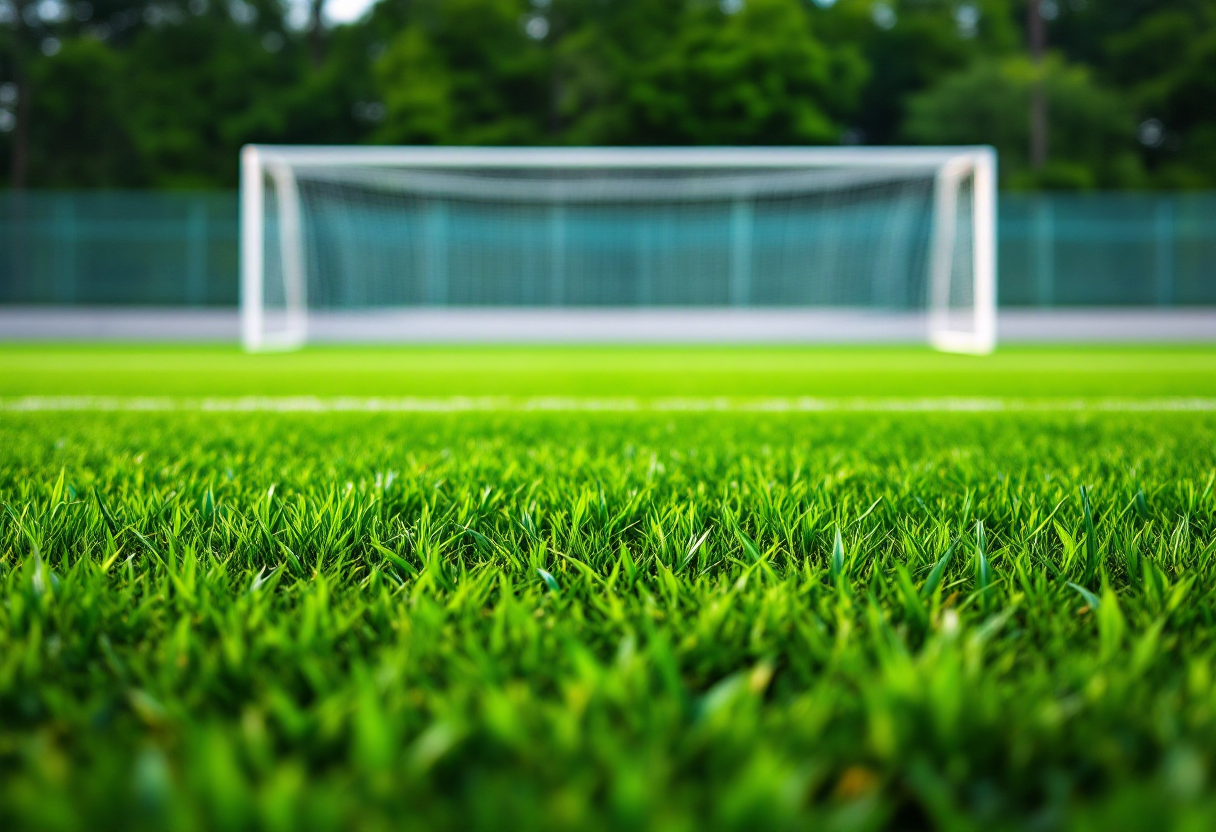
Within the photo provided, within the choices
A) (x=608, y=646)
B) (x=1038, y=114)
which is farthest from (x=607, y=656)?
(x=1038, y=114)

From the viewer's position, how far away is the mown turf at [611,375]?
6.37m

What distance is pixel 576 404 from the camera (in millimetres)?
5168

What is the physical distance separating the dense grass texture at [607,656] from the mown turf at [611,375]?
4205mm

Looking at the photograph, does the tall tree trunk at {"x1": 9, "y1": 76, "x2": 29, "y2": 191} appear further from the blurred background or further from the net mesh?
the net mesh

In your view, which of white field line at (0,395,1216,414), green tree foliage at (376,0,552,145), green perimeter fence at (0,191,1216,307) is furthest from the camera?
green tree foliage at (376,0,552,145)

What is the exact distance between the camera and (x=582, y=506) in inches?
72.7

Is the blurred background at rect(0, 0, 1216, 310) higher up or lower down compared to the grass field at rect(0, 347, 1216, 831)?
higher up

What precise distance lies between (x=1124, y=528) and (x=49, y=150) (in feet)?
106

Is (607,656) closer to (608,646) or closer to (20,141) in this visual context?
(608,646)

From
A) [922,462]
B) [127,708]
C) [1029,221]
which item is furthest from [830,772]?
[1029,221]

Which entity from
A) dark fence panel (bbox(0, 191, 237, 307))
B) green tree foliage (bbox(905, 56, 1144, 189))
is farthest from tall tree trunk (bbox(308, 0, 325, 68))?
green tree foliage (bbox(905, 56, 1144, 189))

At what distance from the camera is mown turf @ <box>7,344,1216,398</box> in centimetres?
637

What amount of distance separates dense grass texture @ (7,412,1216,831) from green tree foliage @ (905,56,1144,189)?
29.5 metres

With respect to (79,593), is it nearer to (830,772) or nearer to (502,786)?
(502,786)
